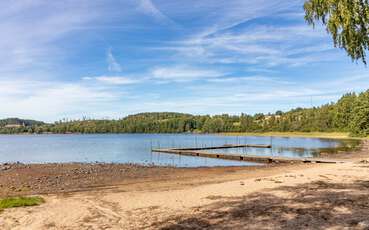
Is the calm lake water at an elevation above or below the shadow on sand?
below

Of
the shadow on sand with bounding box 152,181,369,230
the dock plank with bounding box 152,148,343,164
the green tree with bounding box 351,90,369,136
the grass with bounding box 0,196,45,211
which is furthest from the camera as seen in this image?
the green tree with bounding box 351,90,369,136

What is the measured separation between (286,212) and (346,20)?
741cm

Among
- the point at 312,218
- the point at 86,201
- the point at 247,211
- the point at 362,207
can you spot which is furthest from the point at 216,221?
the point at 86,201

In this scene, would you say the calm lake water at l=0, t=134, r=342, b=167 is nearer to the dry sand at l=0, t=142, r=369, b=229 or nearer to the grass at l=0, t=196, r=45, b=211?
the dry sand at l=0, t=142, r=369, b=229

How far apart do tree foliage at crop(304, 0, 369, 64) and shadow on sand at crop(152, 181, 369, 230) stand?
18.2 feet

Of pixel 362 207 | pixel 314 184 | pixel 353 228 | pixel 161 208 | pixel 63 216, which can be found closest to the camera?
pixel 353 228

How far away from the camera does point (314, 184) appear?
1609 centimetres

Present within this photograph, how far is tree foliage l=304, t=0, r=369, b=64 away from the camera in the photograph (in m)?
13.5

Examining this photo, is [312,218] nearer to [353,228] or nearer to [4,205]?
[353,228]

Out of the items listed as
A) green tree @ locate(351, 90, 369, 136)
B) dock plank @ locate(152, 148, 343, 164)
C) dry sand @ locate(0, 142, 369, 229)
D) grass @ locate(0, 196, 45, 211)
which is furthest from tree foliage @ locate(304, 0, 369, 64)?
green tree @ locate(351, 90, 369, 136)

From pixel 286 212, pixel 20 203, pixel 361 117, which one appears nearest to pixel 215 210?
pixel 286 212

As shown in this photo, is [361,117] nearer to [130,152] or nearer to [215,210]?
[130,152]

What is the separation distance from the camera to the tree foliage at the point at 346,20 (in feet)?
44.2

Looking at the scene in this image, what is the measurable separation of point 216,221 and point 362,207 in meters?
4.21
